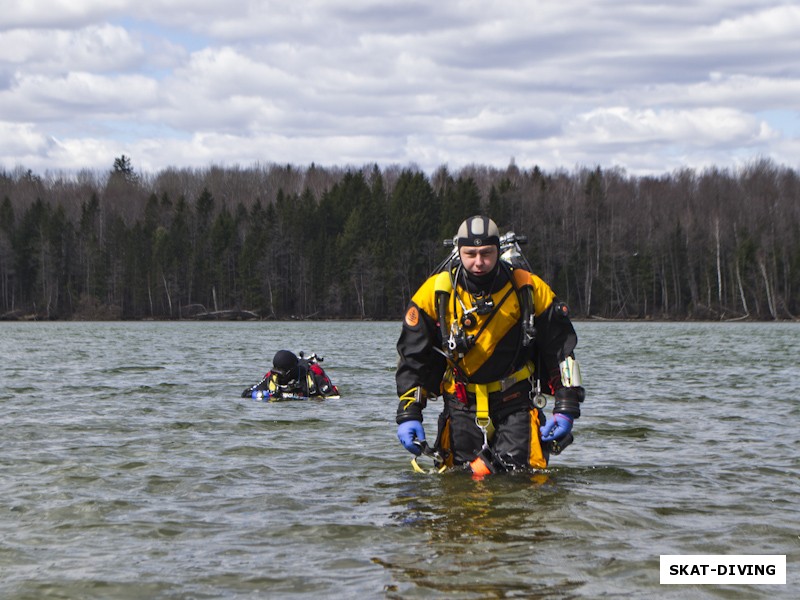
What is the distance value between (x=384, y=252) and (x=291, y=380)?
279ft

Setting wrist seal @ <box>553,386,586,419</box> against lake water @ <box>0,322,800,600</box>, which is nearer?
lake water @ <box>0,322,800,600</box>

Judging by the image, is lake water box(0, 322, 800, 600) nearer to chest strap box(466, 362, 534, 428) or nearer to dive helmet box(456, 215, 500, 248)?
chest strap box(466, 362, 534, 428)

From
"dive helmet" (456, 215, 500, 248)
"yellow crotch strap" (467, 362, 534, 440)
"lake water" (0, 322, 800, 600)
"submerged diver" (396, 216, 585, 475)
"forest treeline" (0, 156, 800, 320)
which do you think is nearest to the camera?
"lake water" (0, 322, 800, 600)

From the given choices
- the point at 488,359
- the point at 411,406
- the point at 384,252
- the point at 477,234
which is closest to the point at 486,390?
the point at 488,359

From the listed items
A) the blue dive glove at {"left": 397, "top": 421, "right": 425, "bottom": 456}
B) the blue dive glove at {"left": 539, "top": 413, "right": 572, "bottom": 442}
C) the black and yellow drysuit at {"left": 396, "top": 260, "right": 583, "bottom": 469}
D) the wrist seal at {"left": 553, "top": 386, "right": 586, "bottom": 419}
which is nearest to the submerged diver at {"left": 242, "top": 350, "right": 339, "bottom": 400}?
the black and yellow drysuit at {"left": 396, "top": 260, "right": 583, "bottom": 469}

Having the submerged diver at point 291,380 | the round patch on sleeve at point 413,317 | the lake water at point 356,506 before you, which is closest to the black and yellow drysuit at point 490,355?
the round patch on sleeve at point 413,317

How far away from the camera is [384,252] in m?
102

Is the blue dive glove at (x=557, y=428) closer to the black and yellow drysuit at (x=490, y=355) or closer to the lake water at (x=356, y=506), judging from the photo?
the black and yellow drysuit at (x=490, y=355)

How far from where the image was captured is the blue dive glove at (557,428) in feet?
27.1

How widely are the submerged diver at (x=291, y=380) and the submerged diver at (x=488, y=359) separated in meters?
9.05

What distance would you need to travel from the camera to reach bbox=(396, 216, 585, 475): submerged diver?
8.09 meters

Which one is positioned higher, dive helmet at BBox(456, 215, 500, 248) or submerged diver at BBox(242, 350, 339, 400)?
dive helmet at BBox(456, 215, 500, 248)

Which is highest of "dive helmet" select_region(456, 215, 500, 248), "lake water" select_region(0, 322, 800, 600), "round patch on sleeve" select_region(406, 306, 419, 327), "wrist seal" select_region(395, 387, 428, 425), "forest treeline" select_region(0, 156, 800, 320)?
"forest treeline" select_region(0, 156, 800, 320)

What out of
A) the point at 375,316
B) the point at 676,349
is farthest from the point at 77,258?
the point at 676,349
